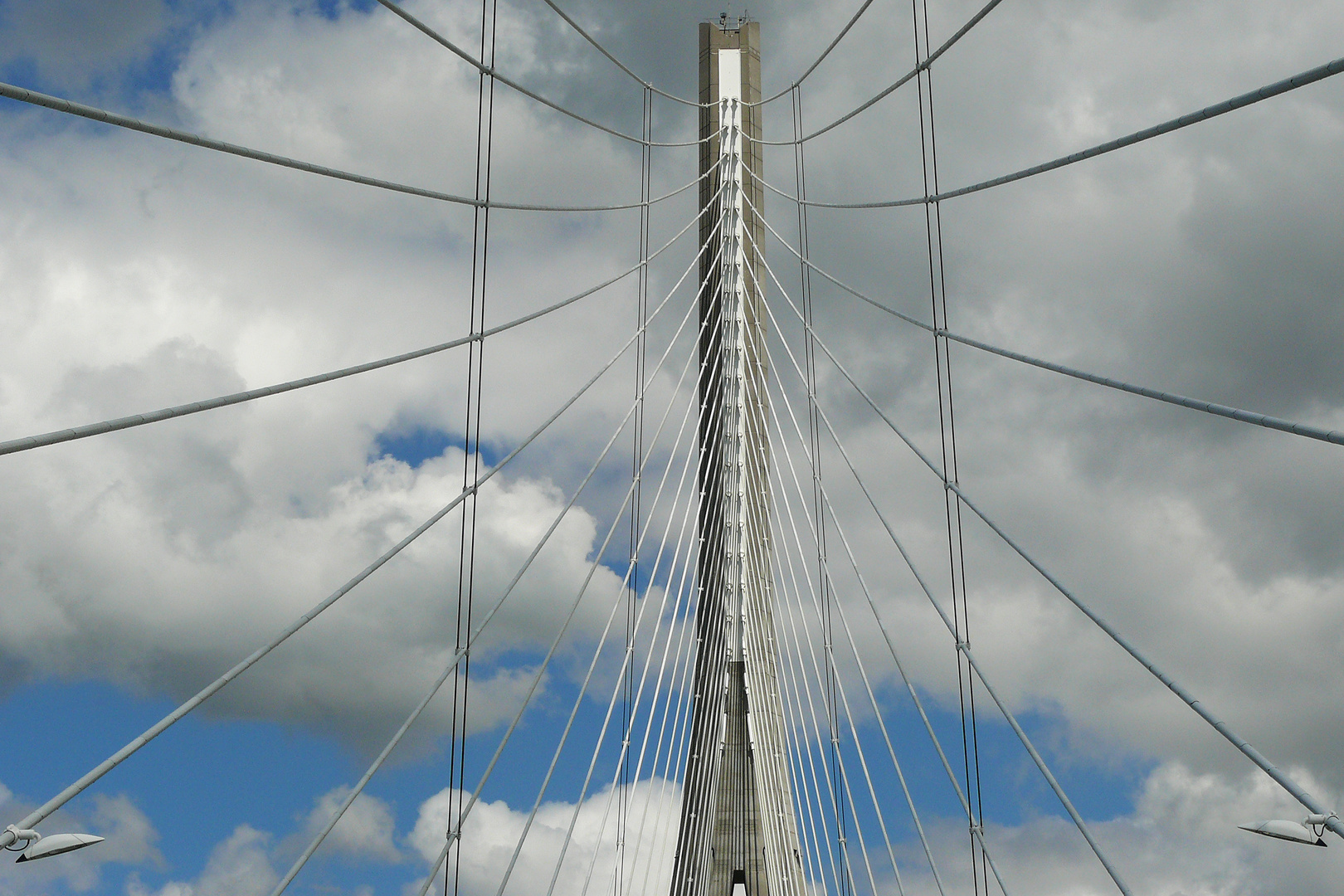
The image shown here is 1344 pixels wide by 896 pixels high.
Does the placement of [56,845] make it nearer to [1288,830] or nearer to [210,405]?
[210,405]

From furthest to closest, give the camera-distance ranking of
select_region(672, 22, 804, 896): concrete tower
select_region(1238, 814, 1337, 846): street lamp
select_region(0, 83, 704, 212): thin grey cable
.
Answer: select_region(672, 22, 804, 896): concrete tower
select_region(1238, 814, 1337, 846): street lamp
select_region(0, 83, 704, 212): thin grey cable

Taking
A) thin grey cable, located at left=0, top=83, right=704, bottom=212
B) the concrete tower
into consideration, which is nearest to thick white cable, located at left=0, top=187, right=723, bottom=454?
thin grey cable, located at left=0, top=83, right=704, bottom=212

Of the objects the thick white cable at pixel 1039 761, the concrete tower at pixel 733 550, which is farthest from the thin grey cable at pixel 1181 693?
the concrete tower at pixel 733 550

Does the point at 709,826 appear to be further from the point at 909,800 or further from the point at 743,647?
the point at 909,800

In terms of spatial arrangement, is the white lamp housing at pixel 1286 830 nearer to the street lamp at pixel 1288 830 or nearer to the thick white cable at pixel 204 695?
the street lamp at pixel 1288 830

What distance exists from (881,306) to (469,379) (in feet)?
10.4

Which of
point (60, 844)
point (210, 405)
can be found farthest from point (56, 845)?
point (210, 405)

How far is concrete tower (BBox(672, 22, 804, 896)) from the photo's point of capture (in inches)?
516

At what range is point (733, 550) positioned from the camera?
13.9m

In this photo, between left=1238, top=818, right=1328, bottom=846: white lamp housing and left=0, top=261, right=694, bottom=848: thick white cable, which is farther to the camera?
left=1238, top=818, right=1328, bottom=846: white lamp housing

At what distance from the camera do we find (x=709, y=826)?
601 inches

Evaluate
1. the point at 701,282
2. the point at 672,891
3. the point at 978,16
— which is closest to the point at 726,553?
the point at 701,282

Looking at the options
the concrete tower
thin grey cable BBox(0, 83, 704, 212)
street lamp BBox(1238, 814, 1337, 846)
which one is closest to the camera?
thin grey cable BBox(0, 83, 704, 212)

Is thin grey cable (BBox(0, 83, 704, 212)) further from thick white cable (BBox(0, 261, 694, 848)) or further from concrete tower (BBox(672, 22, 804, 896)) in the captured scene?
concrete tower (BBox(672, 22, 804, 896))
